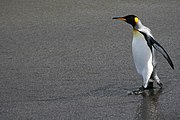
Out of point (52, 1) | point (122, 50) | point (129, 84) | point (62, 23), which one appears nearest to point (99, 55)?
point (122, 50)

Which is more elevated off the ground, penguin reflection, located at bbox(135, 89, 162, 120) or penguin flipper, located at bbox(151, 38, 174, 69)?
penguin flipper, located at bbox(151, 38, 174, 69)

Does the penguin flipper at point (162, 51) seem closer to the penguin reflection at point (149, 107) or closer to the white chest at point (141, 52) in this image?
the white chest at point (141, 52)

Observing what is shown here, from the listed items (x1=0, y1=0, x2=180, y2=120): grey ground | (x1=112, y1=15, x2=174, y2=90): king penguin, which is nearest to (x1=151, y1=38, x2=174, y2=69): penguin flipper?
(x1=112, y1=15, x2=174, y2=90): king penguin

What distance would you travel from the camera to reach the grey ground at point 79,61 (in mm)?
4820

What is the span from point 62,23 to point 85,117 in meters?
3.58

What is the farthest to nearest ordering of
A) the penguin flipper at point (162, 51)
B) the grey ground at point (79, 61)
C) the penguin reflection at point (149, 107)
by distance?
the penguin flipper at point (162, 51) < the grey ground at point (79, 61) < the penguin reflection at point (149, 107)

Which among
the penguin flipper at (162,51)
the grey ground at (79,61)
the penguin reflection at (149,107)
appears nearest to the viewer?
the penguin reflection at (149,107)

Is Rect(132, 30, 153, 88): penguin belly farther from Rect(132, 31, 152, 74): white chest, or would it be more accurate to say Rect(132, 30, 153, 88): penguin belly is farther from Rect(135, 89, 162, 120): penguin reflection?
Rect(135, 89, 162, 120): penguin reflection

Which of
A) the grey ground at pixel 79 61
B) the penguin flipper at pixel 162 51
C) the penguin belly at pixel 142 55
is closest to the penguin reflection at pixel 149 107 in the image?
the grey ground at pixel 79 61

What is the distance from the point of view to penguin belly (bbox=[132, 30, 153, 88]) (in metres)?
5.25

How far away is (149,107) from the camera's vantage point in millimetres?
4816

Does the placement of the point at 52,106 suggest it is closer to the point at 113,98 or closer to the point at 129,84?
the point at 113,98

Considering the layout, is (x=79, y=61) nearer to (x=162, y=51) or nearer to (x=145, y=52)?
(x=145, y=52)

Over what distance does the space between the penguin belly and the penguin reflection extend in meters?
0.15
